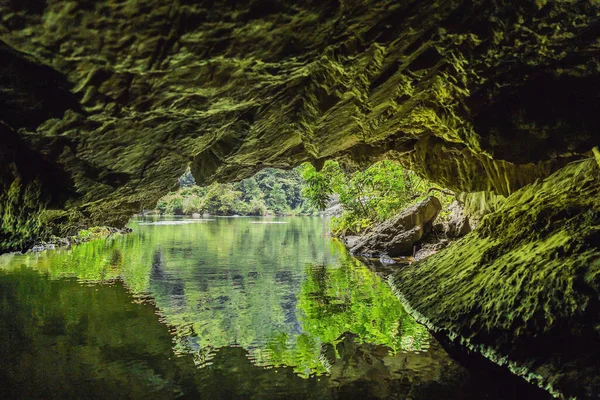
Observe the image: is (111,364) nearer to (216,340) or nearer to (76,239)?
(216,340)

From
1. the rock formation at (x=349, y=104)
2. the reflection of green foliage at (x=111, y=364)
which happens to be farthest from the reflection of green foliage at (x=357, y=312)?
the reflection of green foliage at (x=111, y=364)

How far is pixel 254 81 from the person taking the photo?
5.52 m

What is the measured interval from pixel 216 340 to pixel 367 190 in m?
19.7

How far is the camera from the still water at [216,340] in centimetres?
533

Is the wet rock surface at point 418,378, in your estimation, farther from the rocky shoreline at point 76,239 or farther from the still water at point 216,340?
the rocky shoreline at point 76,239

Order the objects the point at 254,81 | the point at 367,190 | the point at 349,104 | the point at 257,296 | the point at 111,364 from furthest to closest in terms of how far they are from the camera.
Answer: the point at 367,190 < the point at 257,296 < the point at 349,104 < the point at 111,364 < the point at 254,81

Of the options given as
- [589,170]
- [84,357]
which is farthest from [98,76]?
[589,170]

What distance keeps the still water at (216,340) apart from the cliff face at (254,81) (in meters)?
2.20

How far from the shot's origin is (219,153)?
9.05m

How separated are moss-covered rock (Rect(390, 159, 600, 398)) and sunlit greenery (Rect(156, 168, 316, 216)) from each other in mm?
48716

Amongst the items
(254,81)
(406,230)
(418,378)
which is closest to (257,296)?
(418,378)

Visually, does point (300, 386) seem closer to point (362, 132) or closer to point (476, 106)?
point (476, 106)

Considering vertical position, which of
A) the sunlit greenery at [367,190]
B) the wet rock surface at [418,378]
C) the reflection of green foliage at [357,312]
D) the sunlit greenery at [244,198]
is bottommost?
the wet rock surface at [418,378]

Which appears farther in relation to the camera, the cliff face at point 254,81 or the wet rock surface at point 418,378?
the wet rock surface at point 418,378
